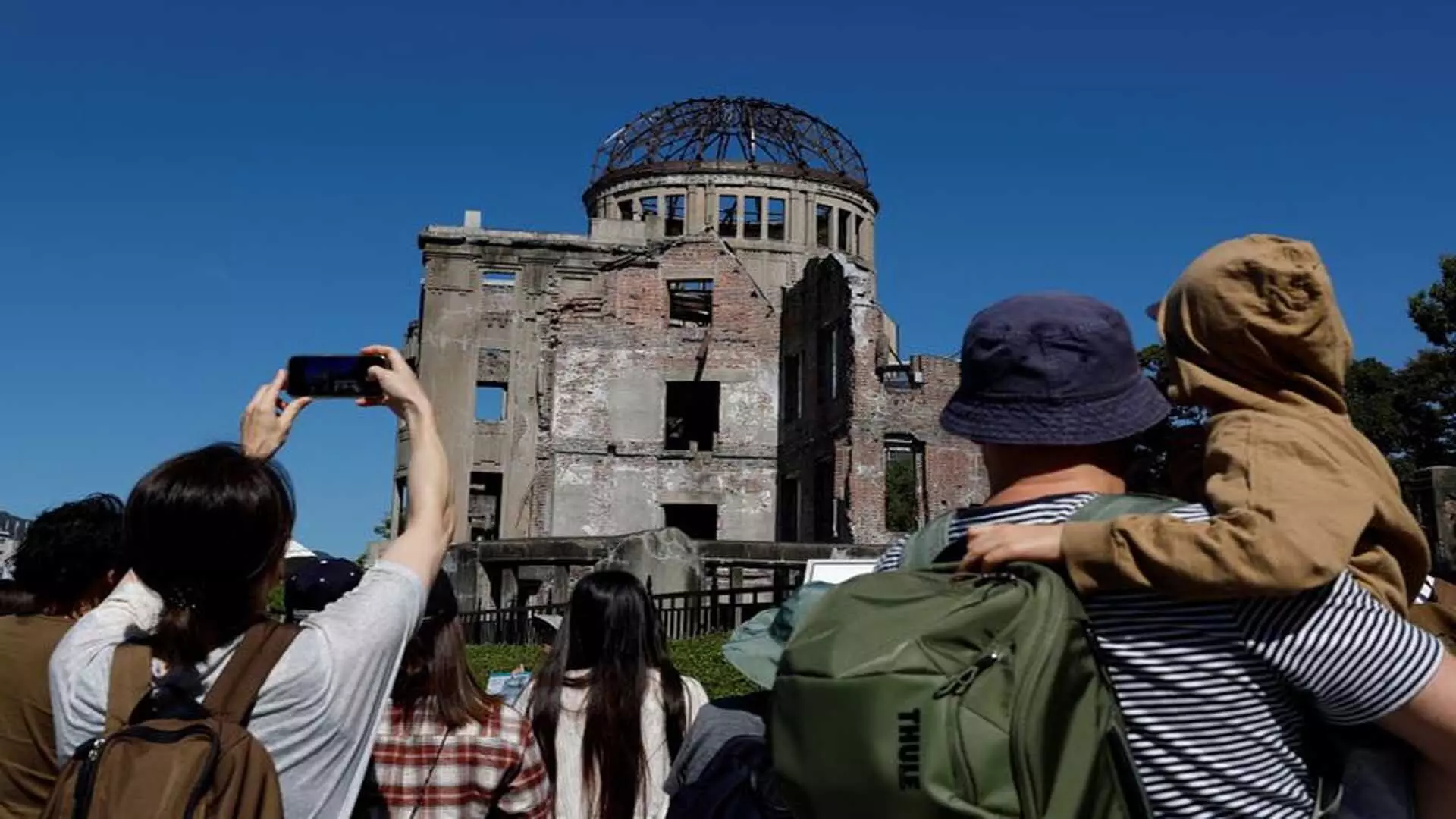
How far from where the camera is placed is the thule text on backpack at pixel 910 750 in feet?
5.82

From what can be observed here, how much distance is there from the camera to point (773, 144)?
4281cm

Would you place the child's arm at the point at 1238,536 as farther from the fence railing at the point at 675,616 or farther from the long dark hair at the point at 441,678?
the fence railing at the point at 675,616

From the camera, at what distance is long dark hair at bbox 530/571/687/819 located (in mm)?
4410

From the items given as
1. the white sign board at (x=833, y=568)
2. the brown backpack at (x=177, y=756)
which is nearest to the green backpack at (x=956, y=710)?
the brown backpack at (x=177, y=756)

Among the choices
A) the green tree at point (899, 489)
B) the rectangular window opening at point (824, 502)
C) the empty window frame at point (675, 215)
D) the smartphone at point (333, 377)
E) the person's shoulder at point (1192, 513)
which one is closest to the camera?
the person's shoulder at point (1192, 513)

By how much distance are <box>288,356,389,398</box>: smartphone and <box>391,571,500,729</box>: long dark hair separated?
0.86 metres

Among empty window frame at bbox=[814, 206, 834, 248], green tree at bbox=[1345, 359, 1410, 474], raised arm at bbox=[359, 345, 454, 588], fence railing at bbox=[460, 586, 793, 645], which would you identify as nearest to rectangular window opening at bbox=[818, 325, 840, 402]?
fence railing at bbox=[460, 586, 793, 645]

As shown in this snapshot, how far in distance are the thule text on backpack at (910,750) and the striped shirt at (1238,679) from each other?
1.25ft

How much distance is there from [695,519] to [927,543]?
1255 inches

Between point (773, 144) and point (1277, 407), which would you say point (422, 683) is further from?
point (773, 144)

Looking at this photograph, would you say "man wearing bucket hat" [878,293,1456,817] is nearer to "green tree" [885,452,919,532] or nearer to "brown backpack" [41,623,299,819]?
"brown backpack" [41,623,299,819]

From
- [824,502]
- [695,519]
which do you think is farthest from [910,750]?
Result: [695,519]

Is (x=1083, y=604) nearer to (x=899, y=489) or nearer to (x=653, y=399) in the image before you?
(x=653, y=399)

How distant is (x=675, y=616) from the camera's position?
1808 centimetres
